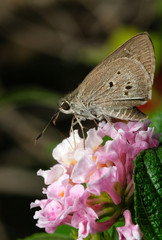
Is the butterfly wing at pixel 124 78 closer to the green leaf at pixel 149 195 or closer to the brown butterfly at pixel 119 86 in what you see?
the brown butterfly at pixel 119 86

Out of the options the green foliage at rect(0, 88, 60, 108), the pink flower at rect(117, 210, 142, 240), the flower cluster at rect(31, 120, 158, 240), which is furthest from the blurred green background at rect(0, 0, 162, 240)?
the pink flower at rect(117, 210, 142, 240)

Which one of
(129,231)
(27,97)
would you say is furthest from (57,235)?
(27,97)

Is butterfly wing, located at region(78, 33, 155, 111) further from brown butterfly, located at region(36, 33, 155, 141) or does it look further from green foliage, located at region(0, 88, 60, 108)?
green foliage, located at region(0, 88, 60, 108)

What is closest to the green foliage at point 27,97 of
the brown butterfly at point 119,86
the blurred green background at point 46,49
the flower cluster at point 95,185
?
the blurred green background at point 46,49

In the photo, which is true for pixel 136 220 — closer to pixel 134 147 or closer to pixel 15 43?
pixel 134 147

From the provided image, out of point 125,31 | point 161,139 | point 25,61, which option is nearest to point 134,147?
point 161,139

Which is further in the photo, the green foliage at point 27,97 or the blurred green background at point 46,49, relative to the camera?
the blurred green background at point 46,49

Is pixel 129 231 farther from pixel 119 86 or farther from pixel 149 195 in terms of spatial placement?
pixel 119 86
